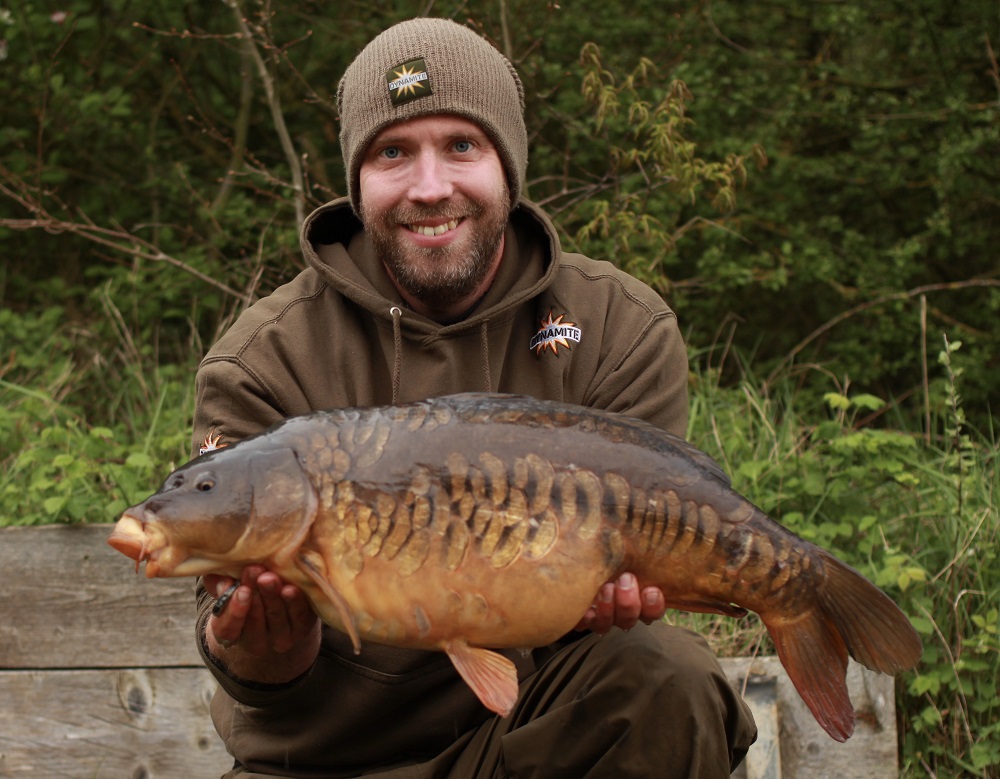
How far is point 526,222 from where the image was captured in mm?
2482

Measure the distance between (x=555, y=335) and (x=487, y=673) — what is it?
2.53ft

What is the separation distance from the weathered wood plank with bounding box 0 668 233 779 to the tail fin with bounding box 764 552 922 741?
148cm

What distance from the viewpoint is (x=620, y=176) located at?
4.43m

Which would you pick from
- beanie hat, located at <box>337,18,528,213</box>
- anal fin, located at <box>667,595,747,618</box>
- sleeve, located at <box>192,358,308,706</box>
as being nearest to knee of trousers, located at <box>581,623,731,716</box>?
anal fin, located at <box>667,595,747,618</box>

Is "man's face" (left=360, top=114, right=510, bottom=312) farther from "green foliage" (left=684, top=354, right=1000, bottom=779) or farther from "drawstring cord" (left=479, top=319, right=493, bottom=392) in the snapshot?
"green foliage" (left=684, top=354, right=1000, bottom=779)

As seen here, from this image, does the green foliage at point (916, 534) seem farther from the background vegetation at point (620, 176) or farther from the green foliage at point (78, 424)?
the green foliage at point (78, 424)

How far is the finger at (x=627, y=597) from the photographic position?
1720 mm

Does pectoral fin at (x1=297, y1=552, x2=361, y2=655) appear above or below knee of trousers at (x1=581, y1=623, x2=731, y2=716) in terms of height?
above

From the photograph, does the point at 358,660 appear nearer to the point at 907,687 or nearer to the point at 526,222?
the point at 526,222

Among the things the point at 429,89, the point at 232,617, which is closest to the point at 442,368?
the point at 429,89

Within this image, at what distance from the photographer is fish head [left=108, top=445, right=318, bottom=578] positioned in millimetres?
1602

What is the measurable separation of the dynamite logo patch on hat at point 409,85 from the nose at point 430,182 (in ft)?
0.35

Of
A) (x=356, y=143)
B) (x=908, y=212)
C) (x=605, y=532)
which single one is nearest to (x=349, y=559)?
(x=605, y=532)

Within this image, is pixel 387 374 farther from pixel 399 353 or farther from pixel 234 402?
pixel 234 402
